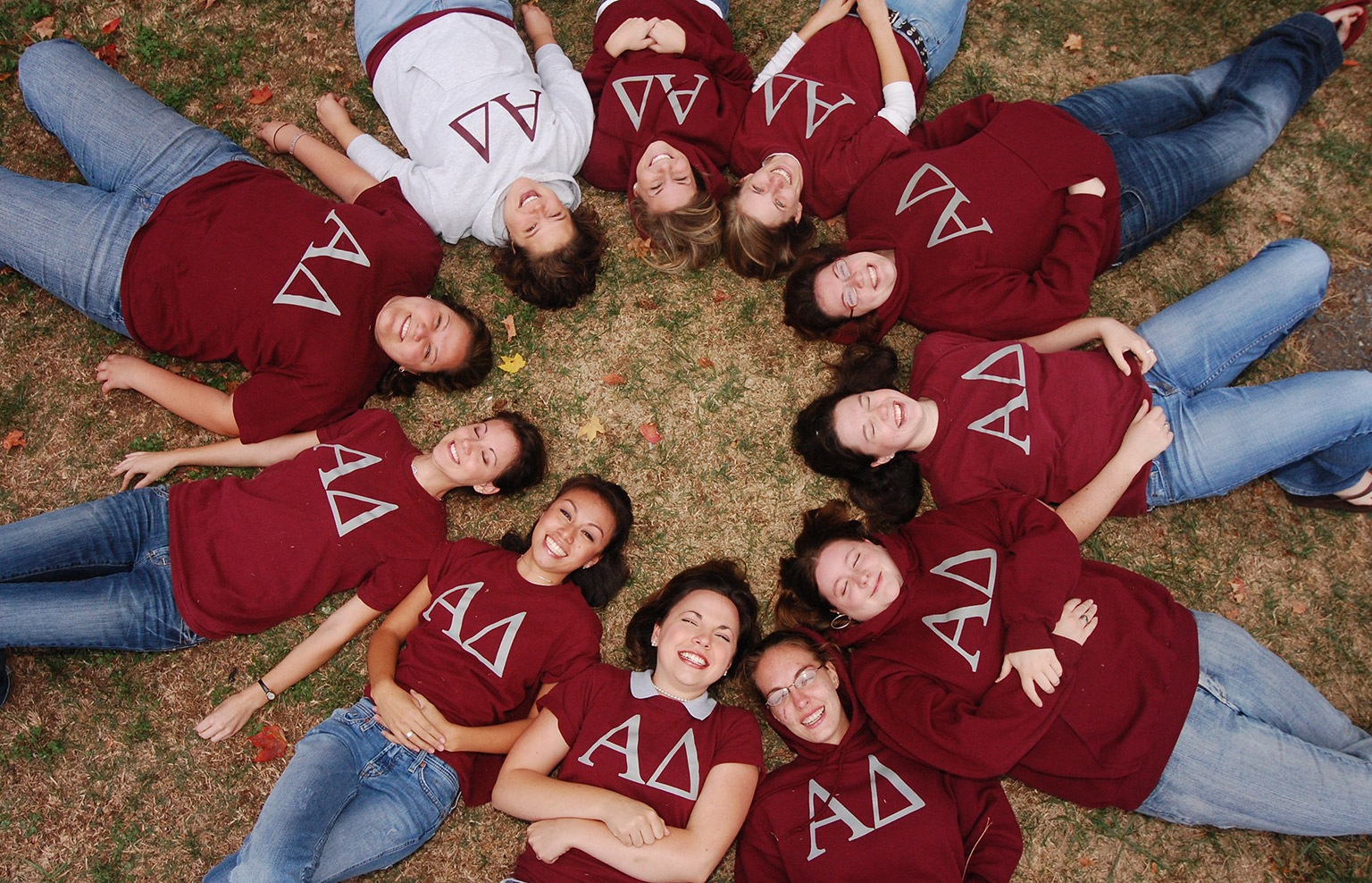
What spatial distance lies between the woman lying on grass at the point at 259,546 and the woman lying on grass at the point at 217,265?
0.36m

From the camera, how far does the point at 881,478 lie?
5.07m

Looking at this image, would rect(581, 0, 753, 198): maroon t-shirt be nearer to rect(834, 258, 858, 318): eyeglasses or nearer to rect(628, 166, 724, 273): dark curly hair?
rect(628, 166, 724, 273): dark curly hair

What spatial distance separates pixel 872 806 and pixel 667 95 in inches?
169

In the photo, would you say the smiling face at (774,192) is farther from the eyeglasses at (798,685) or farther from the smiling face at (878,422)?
the eyeglasses at (798,685)

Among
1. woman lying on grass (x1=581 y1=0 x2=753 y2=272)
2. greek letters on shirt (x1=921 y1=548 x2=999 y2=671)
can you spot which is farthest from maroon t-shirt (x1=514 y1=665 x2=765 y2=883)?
woman lying on grass (x1=581 y1=0 x2=753 y2=272)

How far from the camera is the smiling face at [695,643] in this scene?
4.36 meters

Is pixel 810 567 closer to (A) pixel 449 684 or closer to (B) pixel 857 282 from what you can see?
(B) pixel 857 282

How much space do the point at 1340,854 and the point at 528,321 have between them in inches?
222

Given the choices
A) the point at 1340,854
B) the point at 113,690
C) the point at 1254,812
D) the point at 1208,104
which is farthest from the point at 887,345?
the point at 113,690

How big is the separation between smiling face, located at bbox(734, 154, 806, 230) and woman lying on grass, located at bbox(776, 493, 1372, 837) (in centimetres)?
198

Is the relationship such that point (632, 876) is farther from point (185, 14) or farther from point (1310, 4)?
point (1310, 4)

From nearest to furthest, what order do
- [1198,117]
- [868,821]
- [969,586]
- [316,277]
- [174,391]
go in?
[868,821] → [969,586] → [316,277] → [174,391] → [1198,117]

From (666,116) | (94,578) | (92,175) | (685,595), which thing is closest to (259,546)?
(94,578)

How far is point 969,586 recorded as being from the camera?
4504mm
